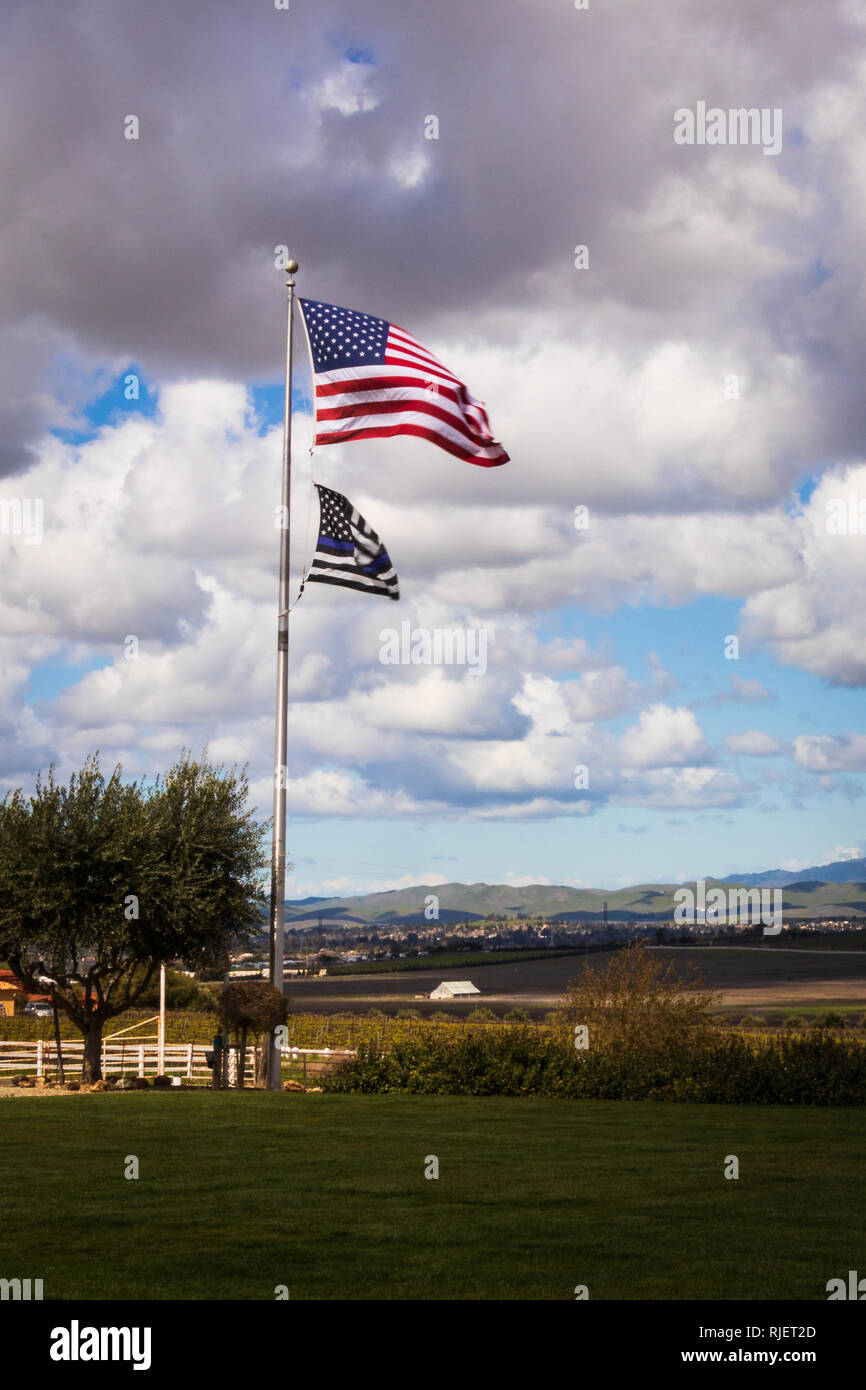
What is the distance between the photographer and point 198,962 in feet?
100

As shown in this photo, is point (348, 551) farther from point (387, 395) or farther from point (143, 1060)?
point (143, 1060)

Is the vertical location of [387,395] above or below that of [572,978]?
above

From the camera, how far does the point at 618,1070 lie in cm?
2298

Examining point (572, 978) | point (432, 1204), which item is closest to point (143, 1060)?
point (432, 1204)

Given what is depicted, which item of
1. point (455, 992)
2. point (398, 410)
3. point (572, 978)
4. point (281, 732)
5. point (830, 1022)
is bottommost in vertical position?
point (455, 992)

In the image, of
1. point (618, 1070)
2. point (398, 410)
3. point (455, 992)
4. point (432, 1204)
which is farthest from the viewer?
point (455, 992)

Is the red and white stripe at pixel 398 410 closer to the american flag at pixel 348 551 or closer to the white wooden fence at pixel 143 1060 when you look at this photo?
the american flag at pixel 348 551

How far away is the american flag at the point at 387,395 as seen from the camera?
26.2 meters

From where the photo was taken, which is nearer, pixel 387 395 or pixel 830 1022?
pixel 387 395

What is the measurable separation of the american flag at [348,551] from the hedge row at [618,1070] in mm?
8881

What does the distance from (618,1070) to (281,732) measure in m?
9.62

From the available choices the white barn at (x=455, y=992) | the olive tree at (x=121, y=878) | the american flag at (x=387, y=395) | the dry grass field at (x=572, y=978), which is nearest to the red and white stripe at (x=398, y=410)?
the american flag at (x=387, y=395)
